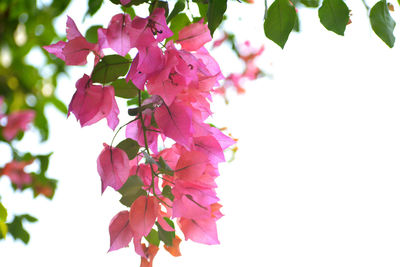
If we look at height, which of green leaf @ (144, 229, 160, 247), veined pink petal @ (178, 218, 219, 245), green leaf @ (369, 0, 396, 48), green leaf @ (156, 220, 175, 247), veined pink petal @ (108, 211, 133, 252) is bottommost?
green leaf @ (144, 229, 160, 247)

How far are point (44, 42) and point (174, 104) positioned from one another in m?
0.75

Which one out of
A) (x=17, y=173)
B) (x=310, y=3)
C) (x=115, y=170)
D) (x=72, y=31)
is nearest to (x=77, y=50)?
(x=72, y=31)

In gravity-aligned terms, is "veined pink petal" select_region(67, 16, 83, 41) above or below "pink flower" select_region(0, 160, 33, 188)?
above

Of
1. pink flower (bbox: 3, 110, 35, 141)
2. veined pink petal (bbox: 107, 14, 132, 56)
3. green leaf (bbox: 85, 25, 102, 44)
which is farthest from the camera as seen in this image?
pink flower (bbox: 3, 110, 35, 141)

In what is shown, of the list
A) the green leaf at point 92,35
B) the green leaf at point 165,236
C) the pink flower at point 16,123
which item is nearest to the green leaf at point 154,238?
the green leaf at point 165,236

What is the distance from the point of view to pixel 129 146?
15.4 inches

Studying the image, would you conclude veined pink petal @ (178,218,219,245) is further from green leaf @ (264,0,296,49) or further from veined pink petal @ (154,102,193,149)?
green leaf @ (264,0,296,49)

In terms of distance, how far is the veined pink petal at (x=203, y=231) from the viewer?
387 millimetres

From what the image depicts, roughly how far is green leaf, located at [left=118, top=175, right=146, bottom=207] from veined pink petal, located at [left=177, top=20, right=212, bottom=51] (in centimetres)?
14

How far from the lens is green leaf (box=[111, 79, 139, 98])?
1.27 feet

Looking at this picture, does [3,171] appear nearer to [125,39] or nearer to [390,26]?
[125,39]

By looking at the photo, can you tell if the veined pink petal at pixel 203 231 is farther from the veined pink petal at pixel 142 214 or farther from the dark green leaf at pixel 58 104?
the dark green leaf at pixel 58 104

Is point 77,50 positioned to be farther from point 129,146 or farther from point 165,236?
point 165,236

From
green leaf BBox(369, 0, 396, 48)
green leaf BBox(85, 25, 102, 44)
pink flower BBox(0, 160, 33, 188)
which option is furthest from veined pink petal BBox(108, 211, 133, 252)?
pink flower BBox(0, 160, 33, 188)
